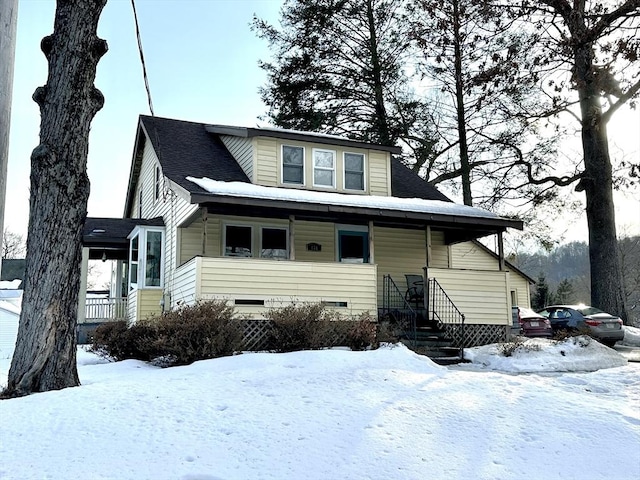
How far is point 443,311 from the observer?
14844mm

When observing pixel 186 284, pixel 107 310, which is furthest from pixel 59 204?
pixel 107 310

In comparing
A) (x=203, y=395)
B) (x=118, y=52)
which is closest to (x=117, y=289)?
(x=118, y=52)

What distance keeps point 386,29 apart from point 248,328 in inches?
651

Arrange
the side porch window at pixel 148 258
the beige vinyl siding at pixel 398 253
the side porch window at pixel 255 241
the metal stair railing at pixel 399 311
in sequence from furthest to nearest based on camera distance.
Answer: the beige vinyl siding at pixel 398 253 → the side porch window at pixel 148 258 → the side porch window at pixel 255 241 → the metal stair railing at pixel 399 311

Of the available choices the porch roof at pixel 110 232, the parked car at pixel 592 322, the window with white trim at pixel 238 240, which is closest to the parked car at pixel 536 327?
the parked car at pixel 592 322

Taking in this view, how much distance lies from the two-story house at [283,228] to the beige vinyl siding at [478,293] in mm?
27

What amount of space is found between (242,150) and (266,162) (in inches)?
45.0

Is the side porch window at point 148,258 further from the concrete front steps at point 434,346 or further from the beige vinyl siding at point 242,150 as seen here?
the concrete front steps at point 434,346

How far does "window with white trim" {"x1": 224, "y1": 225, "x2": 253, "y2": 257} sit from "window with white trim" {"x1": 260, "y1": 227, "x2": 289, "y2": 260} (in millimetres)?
334

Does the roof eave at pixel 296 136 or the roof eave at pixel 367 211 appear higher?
the roof eave at pixel 296 136

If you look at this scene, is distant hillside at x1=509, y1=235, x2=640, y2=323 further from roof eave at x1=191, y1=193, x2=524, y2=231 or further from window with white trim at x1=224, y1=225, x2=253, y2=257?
window with white trim at x1=224, y1=225, x2=253, y2=257

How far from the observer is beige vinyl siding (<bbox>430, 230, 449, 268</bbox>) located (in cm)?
1769

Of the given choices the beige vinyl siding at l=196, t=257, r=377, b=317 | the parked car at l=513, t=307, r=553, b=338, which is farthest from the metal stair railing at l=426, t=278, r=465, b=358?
the parked car at l=513, t=307, r=553, b=338

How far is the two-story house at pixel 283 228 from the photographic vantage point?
42.9ft
